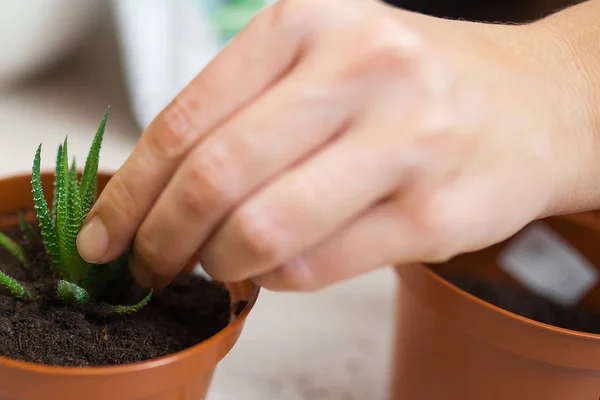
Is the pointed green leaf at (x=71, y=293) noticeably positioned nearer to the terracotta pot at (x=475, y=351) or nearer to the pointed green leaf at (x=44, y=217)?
the pointed green leaf at (x=44, y=217)

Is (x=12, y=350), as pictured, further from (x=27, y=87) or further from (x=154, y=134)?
(x=27, y=87)

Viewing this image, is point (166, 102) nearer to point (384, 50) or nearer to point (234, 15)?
point (234, 15)

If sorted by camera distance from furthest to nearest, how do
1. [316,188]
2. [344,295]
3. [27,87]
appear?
[27,87] < [344,295] < [316,188]

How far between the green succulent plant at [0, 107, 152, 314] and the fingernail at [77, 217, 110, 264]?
0.06 feet

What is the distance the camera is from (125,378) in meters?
0.35


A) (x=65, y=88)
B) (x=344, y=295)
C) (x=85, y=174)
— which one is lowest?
(x=344, y=295)

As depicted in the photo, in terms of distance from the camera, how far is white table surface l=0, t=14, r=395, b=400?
0.59 metres

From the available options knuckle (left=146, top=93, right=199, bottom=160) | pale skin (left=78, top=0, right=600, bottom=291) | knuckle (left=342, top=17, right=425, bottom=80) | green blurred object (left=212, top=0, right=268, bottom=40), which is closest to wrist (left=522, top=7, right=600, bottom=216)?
pale skin (left=78, top=0, right=600, bottom=291)

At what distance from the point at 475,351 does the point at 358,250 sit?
185 mm

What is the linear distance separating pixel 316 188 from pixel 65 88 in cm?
84

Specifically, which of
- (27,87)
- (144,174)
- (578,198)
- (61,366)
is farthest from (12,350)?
(27,87)

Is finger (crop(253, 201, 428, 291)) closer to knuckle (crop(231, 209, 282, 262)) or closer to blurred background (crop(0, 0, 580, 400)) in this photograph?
knuckle (crop(231, 209, 282, 262))

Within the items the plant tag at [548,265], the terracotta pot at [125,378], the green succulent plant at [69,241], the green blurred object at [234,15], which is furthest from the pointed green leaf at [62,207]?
the green blurred object at [234,15]

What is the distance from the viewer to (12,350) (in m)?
0.38
